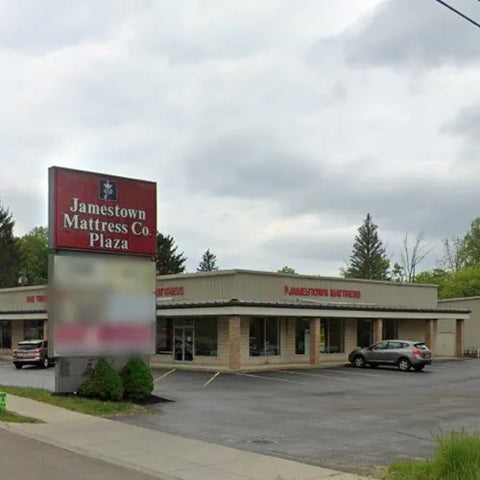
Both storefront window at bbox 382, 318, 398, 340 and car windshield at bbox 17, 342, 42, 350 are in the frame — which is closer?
car windshield at bbox 17, 342, 42, 350

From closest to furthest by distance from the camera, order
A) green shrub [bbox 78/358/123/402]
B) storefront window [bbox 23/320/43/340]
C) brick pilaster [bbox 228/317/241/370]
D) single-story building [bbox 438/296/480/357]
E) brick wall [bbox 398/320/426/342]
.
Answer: green shrub [bbox 78/358/123/402] < brick pilaster [bbox 228/317/241/370] < brick wall [bbox 398/320/426/342] < storefront window [bbox 23/320/43/340] < single-story building [bbox 438/296/480/357]

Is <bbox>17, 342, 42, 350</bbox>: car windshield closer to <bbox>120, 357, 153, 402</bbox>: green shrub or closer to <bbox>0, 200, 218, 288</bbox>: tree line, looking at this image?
<bbox>120, 357, 153, 402</bbox>: green shrub

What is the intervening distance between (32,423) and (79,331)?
383cm

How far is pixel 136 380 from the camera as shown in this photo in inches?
709

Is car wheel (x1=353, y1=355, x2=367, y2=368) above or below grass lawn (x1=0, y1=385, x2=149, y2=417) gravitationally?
below

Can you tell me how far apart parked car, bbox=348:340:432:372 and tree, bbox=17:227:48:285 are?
65.2 metres

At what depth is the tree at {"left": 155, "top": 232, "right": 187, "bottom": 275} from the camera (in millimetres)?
83875

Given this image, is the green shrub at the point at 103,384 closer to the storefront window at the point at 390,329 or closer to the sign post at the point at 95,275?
the sign post at the point at 95,275

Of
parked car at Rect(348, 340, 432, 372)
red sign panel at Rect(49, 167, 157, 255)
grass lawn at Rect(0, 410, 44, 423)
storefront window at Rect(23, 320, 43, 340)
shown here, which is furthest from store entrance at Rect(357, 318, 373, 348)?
grass lawn at Rect(0, 410, 44, 423)

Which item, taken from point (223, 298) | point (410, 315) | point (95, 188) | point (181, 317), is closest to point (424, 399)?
point (95, 188)

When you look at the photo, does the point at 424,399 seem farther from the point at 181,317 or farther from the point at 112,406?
the point at 181,317

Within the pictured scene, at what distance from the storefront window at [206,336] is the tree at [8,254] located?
5803cm

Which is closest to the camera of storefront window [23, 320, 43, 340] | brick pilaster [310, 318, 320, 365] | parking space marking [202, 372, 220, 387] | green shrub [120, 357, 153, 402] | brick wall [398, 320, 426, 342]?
green shrub [120, 357, 153, 402]

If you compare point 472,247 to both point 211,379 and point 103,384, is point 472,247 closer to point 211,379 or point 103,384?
point 211,379
